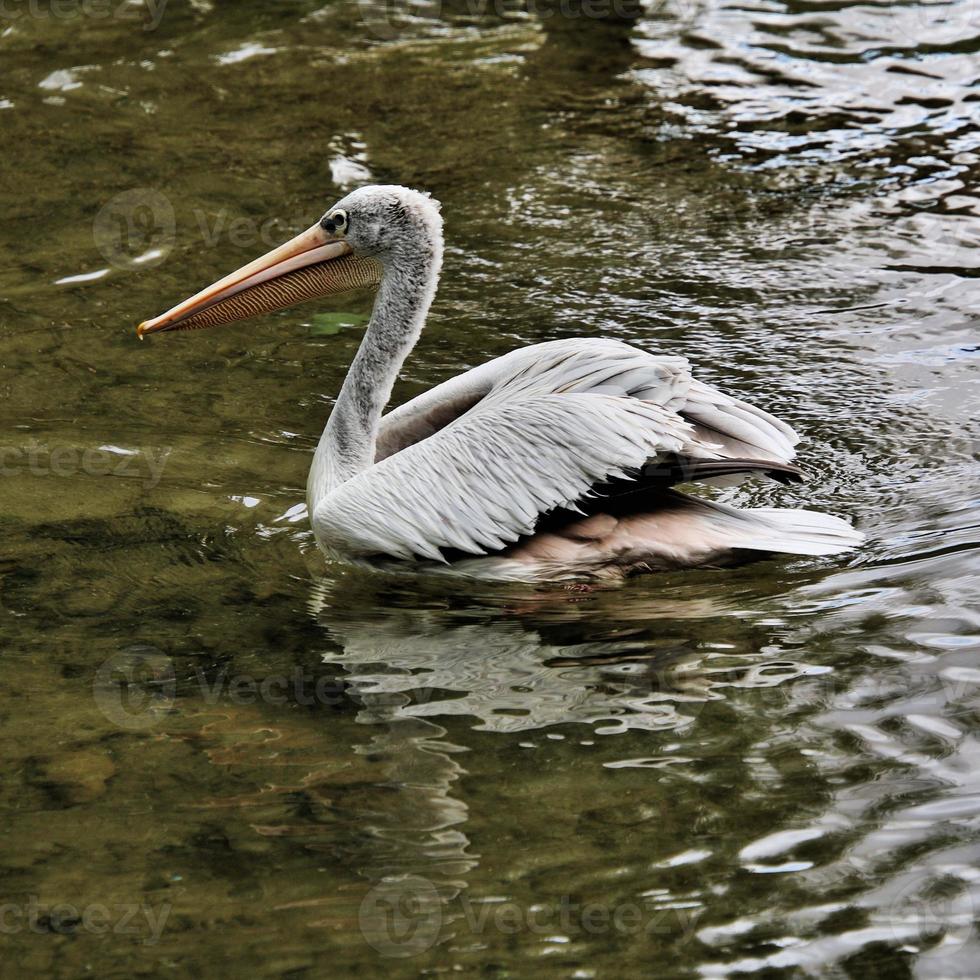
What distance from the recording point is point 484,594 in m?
4.32

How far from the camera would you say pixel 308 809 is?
3164 millimetres

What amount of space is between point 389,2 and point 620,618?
6423mm

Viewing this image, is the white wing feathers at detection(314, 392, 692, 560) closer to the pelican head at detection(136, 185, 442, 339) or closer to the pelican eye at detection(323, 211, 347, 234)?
the pelican head at detection(136, 185, 442, 339)

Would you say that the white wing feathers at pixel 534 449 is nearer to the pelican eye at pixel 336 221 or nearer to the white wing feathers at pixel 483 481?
the white wing feathers at pixel 483 481

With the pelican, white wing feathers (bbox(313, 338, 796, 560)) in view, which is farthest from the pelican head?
white wing feathers (bbox(313, 338, 796, 560))

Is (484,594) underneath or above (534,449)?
underneath

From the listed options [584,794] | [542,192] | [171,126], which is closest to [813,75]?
[542,192]

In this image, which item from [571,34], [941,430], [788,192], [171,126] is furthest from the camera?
[571,34]

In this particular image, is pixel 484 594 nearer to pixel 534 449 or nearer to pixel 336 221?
pixel 534 449

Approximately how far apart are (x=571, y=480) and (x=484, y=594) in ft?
1.42

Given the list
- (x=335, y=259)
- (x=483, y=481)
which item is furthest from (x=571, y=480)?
(x=335, y=259)

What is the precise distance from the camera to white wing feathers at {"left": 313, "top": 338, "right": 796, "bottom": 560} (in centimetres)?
417

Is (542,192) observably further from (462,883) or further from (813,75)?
(462,883)

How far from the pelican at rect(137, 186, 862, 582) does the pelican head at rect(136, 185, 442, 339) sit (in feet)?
1.75
